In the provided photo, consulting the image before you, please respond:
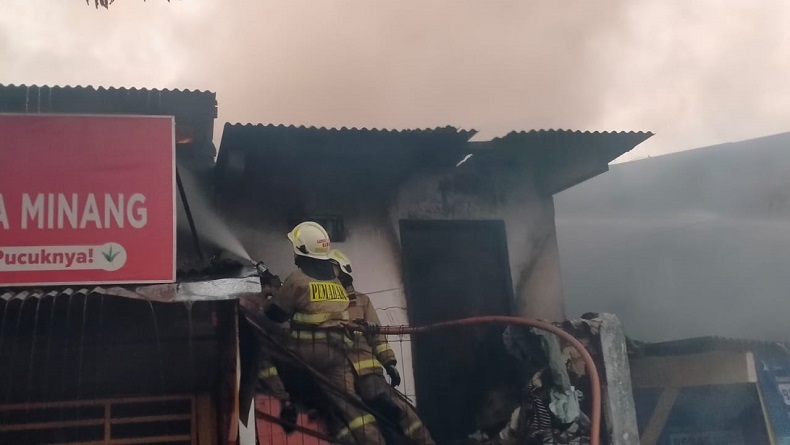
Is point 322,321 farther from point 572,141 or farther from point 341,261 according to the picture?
point 572,141

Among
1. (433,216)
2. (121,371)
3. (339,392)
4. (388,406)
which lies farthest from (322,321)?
(433,216)

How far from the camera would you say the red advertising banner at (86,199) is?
19.2 feet

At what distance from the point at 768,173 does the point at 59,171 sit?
16.3 metres

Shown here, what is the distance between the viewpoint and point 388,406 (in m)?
7.49

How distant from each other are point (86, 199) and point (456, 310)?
14.4 ft

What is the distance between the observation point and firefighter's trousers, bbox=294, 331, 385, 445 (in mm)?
7148

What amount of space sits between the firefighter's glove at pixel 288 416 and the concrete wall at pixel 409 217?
5.31 feet

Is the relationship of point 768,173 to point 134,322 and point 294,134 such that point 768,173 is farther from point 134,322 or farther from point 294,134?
point 134,322

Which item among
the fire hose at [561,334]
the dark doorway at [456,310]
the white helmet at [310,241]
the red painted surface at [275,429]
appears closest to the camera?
the red painted surface at [275,429]

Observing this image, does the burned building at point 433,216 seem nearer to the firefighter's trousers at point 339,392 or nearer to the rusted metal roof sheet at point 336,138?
the rusted metal roof sheet at point 336,138

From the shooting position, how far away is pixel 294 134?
8.35 metres

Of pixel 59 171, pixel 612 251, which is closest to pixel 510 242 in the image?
pixel 59 171

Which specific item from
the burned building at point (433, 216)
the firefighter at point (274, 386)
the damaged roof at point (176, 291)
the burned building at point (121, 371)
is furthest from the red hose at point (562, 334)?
the damaged roof at point (176, 291)

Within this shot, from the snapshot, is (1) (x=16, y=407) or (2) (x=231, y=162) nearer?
(1) (x=16, y=407)
